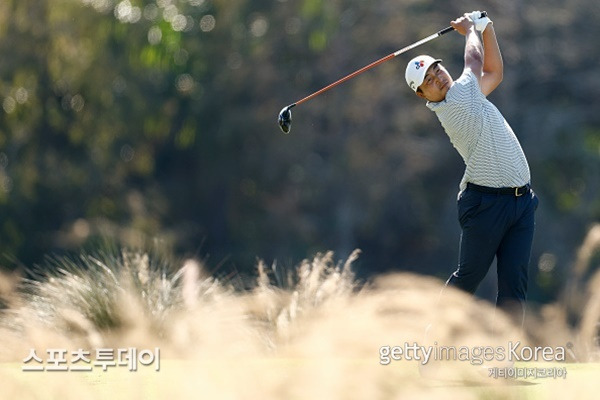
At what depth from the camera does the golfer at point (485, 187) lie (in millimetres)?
6973

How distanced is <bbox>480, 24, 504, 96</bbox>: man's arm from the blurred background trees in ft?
65.1

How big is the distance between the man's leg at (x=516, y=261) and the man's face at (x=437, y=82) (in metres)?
0.66

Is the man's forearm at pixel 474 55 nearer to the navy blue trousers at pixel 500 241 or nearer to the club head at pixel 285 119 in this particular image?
the navy blue trousers at pixel 500 241

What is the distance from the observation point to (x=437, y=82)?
7.05m

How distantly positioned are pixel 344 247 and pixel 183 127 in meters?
4.17

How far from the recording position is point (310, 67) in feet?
95.8

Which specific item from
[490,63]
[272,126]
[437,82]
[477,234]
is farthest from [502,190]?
[272,126]

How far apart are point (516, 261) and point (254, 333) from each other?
100 inches

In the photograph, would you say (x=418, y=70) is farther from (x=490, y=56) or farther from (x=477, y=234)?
(x=477, y=234)

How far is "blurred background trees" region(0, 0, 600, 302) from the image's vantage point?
2764cm

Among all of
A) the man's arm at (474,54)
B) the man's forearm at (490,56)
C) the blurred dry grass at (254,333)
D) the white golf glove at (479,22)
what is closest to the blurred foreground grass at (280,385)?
the blurred dry grass at (254,333)

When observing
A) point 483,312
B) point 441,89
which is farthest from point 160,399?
point 441,89

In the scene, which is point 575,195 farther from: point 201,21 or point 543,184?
point 201,21

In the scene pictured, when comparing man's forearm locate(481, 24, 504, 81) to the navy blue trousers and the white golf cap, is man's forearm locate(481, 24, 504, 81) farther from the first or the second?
the navy blue trousers
